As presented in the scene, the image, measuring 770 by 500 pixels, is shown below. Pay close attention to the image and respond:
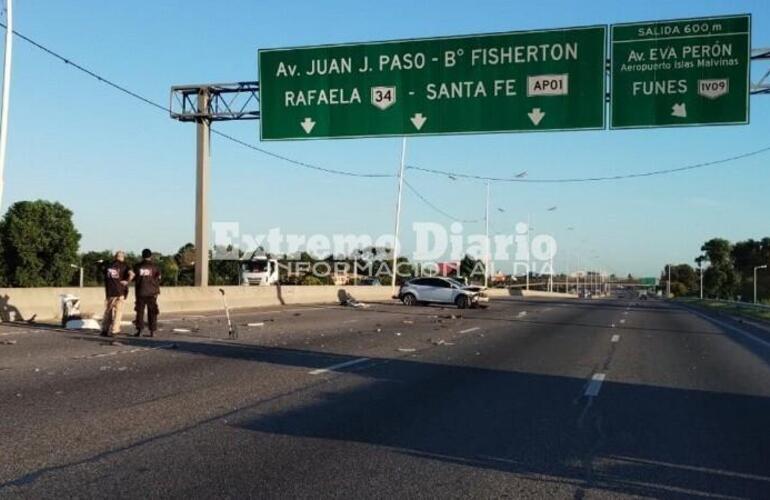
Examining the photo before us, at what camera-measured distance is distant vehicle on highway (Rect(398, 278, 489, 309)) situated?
39.5 meters

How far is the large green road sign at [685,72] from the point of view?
2098cm

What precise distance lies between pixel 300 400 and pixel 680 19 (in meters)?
16.2

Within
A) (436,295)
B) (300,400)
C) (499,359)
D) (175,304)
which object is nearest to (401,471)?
(300,400)

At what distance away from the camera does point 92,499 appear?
5.74 metres

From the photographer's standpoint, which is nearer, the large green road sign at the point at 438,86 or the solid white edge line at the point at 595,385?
the solid white edge line at the point at 595,385

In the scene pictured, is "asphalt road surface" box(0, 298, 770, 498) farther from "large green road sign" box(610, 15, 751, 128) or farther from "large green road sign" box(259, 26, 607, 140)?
"large green road sign" box(259, 26, 607, 140)

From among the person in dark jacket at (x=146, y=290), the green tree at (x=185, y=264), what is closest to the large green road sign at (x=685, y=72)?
the person in dark jacket at (x=146, y=290)

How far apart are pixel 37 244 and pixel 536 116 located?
74.3 metres

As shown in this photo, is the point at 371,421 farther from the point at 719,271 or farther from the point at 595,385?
the point at 719,271

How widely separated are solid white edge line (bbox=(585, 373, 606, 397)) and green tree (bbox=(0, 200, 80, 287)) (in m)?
80.3

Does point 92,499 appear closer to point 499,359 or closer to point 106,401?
point 106,401

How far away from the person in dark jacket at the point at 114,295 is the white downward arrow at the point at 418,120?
360 inches

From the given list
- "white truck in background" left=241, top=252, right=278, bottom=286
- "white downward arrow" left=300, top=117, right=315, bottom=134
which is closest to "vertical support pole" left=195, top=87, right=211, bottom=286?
"white downward arrow" left=300, top=117, right=315, bottom=134

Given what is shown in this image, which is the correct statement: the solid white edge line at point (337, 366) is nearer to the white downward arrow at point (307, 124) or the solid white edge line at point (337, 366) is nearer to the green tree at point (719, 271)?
the white downward arrow at point (307, 124)
